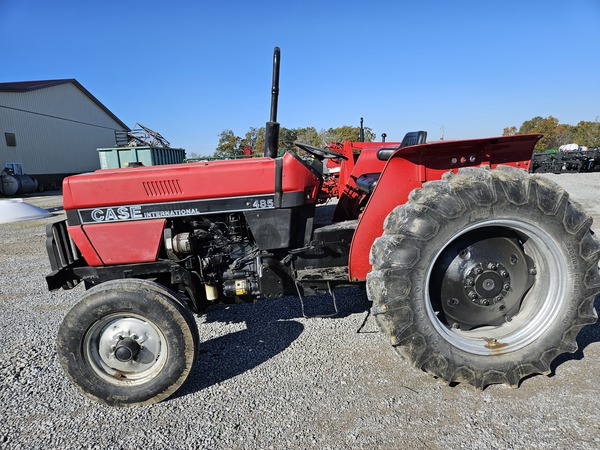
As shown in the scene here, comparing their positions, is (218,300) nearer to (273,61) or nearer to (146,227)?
(146,227)

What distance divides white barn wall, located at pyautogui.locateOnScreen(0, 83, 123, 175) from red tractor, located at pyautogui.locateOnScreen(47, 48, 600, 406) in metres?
25.3

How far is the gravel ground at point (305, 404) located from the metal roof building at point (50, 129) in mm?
24783

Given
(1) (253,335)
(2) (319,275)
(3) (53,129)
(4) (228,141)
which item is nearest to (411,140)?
(2) (319,275)

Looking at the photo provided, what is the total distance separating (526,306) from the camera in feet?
8.25

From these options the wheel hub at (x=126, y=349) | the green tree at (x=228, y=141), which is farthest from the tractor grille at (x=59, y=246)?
the green tree at (x=228, y=141)

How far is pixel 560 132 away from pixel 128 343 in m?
54.9

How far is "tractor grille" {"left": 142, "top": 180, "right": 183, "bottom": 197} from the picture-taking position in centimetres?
248

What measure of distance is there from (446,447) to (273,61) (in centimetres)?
258

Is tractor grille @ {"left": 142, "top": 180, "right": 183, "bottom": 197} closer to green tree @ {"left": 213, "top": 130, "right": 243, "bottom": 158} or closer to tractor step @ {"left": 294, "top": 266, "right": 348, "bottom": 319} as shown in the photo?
tractor step @ {"left": 294, "top": 266, "right": 348, "bottom": 319}

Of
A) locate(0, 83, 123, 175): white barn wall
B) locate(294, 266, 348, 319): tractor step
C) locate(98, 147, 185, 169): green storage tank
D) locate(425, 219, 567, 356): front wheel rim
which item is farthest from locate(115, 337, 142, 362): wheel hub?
locate(0, 83, 123, 175): white barn wall

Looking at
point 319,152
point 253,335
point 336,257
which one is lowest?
point 253,335

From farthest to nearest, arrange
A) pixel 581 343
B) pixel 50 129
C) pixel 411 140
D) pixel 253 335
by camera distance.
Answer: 1. pixel 50 129
2. pixel 411 140
3. pixel 253 335
4. pixel 581 343

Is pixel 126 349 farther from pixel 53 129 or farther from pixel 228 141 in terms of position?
pixel 228 141

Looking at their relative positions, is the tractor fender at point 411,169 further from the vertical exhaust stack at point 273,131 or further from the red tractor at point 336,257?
the vertical exhaust stack at point 273,131
